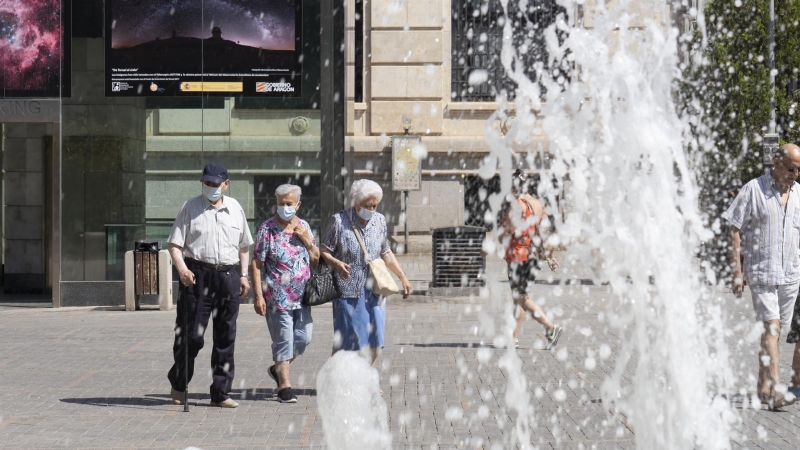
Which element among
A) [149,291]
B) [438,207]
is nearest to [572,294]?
[149,291]

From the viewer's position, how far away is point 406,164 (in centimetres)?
2631

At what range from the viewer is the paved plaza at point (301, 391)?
7.14 m

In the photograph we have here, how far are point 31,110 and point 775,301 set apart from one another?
11.9m

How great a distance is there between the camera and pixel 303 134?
1695 cm

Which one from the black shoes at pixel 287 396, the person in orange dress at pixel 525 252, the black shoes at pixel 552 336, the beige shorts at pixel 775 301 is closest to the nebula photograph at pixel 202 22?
the person in orange dress at pixel 525 252

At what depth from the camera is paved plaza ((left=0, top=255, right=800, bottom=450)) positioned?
23.4ft

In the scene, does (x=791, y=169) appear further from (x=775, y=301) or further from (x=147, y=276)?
(x=147, y=276)

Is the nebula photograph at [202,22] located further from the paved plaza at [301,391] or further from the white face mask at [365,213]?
the white face mask at [365,213]

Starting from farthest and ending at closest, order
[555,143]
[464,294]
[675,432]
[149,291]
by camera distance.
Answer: [464,294]
[149,291]
[555,143]
[675,432]

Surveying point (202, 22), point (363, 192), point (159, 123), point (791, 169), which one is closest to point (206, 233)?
point (363, 192)

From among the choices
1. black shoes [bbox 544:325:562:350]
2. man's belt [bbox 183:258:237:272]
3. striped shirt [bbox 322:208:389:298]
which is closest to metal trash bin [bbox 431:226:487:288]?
black shoes [bbox 544:325:562:350]

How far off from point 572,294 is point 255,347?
26.1 ft

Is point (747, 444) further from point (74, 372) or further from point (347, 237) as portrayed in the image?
point (74, 372)

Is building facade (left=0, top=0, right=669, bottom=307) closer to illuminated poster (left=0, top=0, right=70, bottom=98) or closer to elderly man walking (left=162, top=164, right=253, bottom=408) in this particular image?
illuminated poster (left=0, top=0, right=70, bottom=98)
